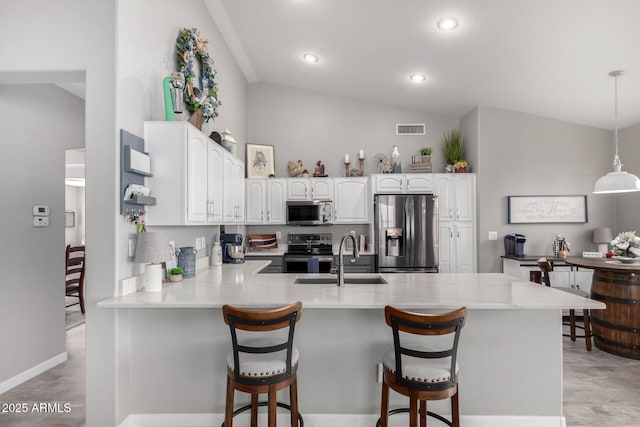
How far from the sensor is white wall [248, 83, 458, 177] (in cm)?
556

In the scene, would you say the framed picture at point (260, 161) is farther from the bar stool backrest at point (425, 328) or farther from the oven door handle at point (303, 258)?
the bar stool backrest at point (425, 328)

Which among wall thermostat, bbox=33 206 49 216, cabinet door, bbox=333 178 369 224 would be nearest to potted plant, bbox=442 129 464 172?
cabinet door, bbox=333 178 369 224

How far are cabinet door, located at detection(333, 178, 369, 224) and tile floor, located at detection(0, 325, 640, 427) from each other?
285 cm

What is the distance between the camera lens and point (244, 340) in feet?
7.27

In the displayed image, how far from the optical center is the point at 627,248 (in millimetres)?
3670

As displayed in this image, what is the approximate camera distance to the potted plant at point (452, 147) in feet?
17.3

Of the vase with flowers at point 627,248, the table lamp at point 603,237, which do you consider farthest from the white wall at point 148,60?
the table lamp at point 603,237

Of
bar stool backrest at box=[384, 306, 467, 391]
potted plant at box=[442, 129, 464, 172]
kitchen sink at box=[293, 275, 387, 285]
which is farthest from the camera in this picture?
potted plant at box=[442, 129, 464, 172]

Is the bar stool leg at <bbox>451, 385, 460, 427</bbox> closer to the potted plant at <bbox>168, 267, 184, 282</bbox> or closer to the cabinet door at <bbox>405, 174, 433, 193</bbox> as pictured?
the potted plant at <bbox>168, 267, 184, 282</bbox>

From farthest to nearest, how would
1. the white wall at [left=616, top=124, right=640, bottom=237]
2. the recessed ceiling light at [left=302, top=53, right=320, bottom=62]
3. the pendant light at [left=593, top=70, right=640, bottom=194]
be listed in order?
1. the white wall at [left=616, top=124, right=640, bottom=237]
2. the recessed ceiling light at [left=302, top=53, right=320, bottom=62]
3. the pendant light at [left=593, top=70, right=640, bottom=194]

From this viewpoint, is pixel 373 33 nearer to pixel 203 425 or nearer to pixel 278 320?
pixel 278 320

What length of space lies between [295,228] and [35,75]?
12.1 ft

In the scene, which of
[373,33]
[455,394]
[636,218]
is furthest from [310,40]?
[636,218]

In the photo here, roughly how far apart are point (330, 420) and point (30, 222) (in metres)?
2.97
